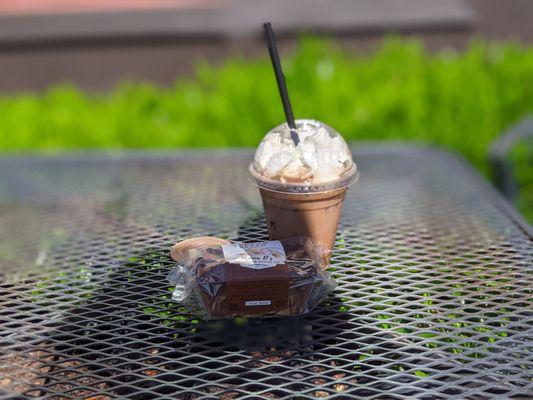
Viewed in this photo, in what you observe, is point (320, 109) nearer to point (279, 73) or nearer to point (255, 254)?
point (279, 73)

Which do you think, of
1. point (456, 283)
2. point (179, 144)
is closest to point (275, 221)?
point (456, 283)

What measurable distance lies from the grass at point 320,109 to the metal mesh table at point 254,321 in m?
1.07

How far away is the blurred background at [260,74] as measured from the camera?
3756 mm

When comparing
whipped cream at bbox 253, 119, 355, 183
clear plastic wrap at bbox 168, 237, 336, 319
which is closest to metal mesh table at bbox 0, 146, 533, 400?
clear plastic wrap at bbox 168, 237, 336, 319

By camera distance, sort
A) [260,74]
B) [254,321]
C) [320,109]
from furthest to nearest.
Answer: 1. [260,74]
2. [320,109]
3. [254,321]

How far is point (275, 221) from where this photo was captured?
5.85 feet

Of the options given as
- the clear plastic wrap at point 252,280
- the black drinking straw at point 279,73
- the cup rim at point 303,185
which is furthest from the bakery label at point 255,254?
the black drinking straw at point 279,73

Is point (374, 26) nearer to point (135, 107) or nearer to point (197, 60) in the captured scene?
point (197, 60)

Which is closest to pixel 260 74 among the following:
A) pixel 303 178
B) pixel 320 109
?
pixel 320 109

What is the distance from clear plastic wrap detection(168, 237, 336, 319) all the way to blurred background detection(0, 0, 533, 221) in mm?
1653

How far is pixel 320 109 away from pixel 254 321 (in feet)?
7.28

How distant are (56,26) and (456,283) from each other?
3760mm

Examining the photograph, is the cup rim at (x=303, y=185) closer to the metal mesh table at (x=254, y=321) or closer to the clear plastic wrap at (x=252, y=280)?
the clear plastic wrap at (x=252, y=280)

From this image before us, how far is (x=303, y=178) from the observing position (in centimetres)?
168
